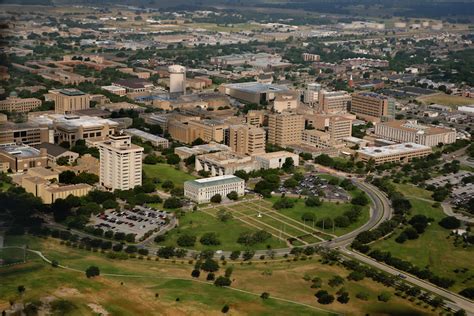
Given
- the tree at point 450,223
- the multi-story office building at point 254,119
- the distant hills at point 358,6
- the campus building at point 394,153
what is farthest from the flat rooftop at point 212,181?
the distant hills at point 358,6

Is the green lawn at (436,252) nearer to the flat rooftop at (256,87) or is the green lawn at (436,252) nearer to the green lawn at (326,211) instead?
the green lawn at (326,211)

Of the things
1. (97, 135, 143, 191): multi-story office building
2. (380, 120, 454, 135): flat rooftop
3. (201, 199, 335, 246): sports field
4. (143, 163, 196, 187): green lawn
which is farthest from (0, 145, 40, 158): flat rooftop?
(380, 120, 454, 135): flat rooftop

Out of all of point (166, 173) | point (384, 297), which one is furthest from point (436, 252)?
point (166, 173)

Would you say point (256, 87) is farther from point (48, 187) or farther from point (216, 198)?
point (48, 187)

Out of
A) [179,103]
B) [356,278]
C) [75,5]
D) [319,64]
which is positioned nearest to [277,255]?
[356,278]

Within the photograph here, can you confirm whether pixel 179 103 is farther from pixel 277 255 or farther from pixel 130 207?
pixel 277 255

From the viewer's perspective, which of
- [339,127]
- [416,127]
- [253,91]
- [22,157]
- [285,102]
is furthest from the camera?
[253,91]

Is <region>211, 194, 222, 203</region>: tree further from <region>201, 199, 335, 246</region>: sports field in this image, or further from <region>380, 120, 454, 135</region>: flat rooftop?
<region>380, 120, 454, 135</region>: flat rooftop
